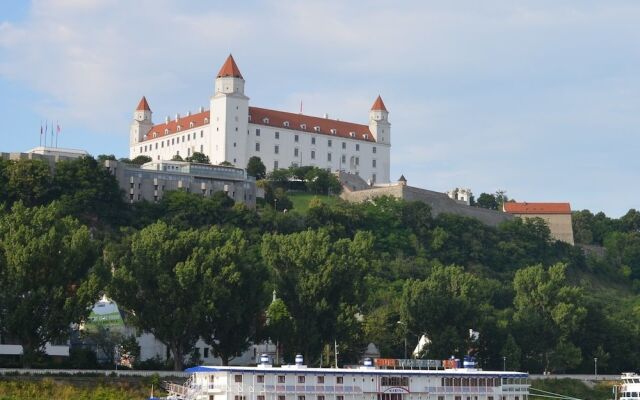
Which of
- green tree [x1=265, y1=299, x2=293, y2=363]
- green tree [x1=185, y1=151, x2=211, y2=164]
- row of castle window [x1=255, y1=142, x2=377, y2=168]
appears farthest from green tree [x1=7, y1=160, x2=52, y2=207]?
row of castle window [x1=255, y1=142, x2=377, y2=168]

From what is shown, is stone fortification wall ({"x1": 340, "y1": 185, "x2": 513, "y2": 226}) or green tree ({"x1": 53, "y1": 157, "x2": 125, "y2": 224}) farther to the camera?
stone fortification wall ({"x1": 340, "y1": 185, "x2": 513, "y2": 226})

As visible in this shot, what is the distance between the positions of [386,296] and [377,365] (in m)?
26.0

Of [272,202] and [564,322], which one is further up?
[272,202]

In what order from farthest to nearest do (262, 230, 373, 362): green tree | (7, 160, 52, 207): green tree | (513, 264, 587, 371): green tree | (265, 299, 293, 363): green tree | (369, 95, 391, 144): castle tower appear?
(369, 95, 391, 144): castle tower < (7, 160, 52, 207): green tree < (513, 264, 587, 371): green tree < (262, 230, 373, 362): green tree < (265, 299, 293, 363): green tree

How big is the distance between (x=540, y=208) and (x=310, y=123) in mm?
29779

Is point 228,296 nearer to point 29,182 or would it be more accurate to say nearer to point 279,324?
point 279,324

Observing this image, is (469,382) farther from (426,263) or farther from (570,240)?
(570,240)

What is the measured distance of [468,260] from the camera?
382 ft

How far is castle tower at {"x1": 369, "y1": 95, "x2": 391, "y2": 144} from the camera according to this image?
14788 centimetres

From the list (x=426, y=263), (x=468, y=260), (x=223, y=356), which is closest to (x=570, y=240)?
(x=468, y=260)

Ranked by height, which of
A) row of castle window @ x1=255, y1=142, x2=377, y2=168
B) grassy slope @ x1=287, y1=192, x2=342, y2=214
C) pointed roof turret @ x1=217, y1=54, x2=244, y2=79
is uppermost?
pointed roof turret @ x1=217, y1=54, x2=244, y2=79

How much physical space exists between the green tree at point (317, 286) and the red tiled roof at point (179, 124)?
218 feet

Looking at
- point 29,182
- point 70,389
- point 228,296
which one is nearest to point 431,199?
point 29,182

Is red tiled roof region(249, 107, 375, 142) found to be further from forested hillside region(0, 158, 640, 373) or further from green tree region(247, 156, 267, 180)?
forested hillside region(0, 158, 640, 373)
